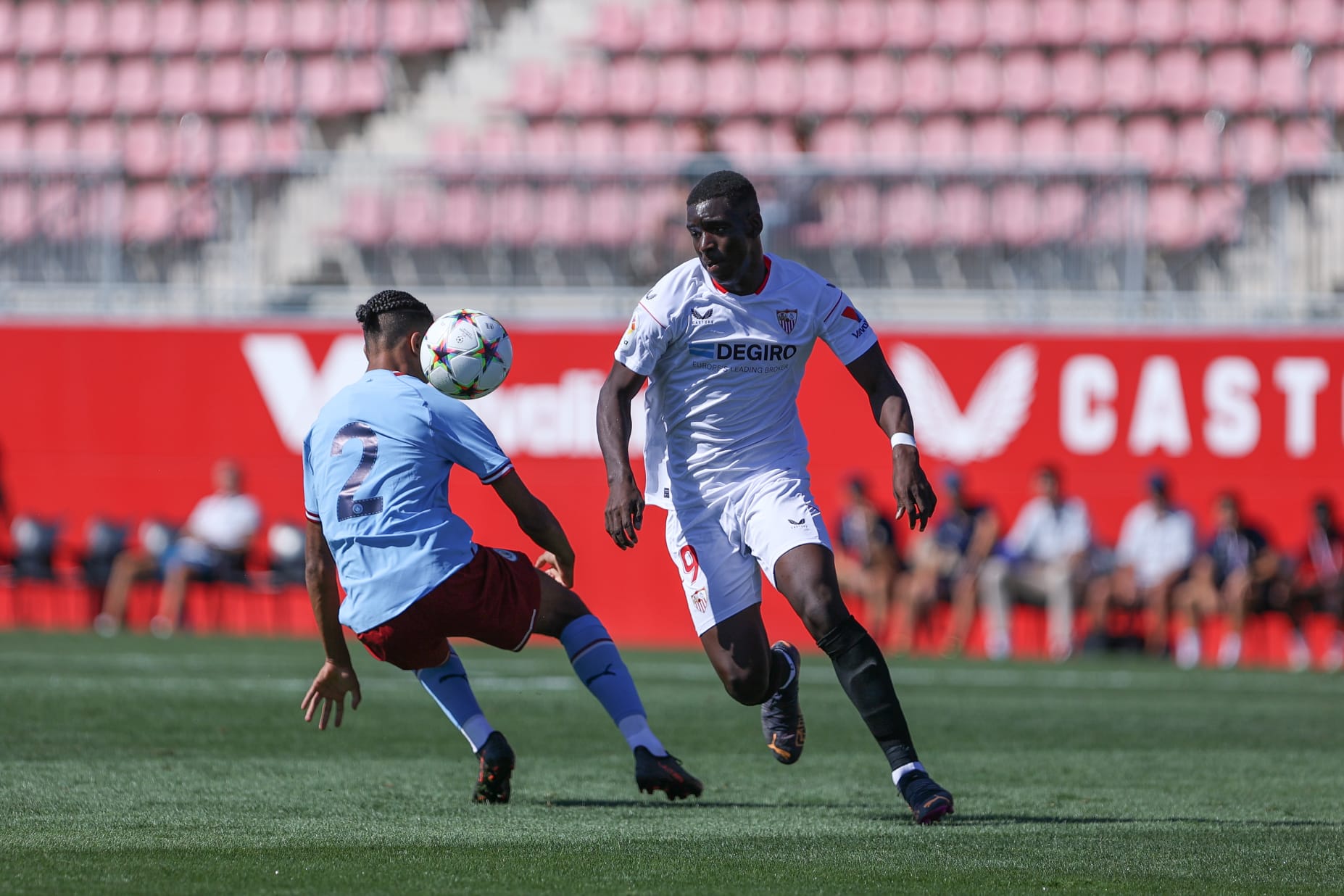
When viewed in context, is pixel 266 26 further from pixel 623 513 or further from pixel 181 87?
pixel 623 513

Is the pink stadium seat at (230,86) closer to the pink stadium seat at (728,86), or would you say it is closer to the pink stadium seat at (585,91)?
the pink stadium seat at (585,91)

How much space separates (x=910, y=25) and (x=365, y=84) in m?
6.25

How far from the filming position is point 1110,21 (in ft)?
62.4

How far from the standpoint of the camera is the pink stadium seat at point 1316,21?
60.2 feet

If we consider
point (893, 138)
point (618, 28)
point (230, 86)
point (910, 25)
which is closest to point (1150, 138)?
point (893, 138)

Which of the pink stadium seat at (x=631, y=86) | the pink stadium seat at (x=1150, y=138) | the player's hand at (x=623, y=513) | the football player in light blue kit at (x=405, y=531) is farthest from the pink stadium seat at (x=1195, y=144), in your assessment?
the football player in light blue kit at (x=405, y=531)

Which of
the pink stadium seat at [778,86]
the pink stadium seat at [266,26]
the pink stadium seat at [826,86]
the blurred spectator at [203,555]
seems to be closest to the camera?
the blurred spectator at [203,555]

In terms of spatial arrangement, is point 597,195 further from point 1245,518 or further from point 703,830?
point 703,830

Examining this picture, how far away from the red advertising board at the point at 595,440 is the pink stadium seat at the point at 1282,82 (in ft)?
10.5

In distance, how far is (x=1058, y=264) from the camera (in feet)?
55.0

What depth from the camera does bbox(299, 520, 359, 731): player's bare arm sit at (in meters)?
6.26

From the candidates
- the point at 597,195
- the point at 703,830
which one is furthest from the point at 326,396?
the point at 703,830

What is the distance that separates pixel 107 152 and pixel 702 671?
11549mm

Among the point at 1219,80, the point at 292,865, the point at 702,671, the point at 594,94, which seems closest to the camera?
the point at 292,865
